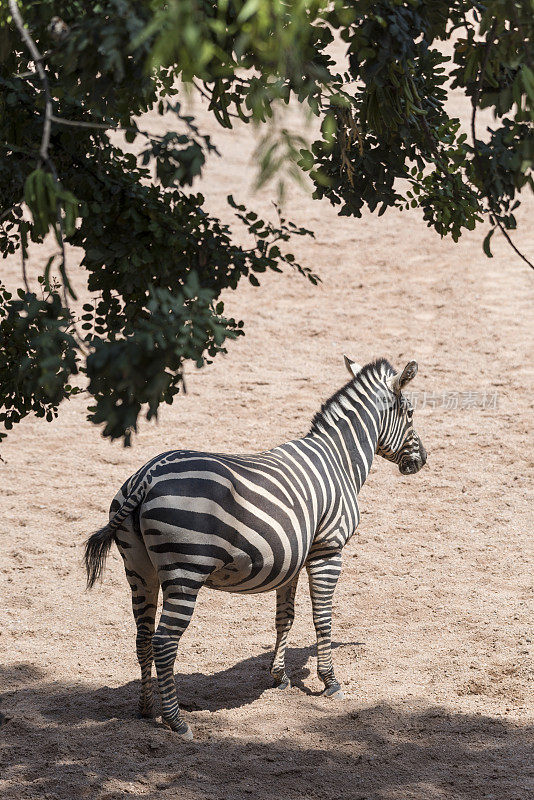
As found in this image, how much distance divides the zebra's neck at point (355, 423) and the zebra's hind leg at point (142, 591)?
1520 millimetres

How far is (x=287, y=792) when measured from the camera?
162 inches

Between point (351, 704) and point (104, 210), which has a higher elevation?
point (104, 210)

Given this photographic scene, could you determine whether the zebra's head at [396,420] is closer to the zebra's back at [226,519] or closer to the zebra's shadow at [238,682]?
the zebra's back at [226,519]

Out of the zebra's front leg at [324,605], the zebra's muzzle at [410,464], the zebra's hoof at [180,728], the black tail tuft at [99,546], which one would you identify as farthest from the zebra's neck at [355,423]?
the zebra's hoof at [180,728]

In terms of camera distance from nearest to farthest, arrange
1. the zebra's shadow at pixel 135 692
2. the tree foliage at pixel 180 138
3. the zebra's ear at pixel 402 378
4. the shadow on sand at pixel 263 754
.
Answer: the tree foliage at pixel 180 138 → the shadow on sand at pixel 263 754 → the zebra's shadow at pixel 135 692 → the zebra's ear at pixel 402 378

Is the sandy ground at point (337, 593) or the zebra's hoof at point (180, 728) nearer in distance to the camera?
the sandy ground at point (337, 593)

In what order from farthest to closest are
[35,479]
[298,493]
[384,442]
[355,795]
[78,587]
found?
[35,479] < [78,587] < [384,442] < [298,493] < [355,795]

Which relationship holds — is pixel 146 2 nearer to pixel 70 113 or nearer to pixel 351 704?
pixel 70 113

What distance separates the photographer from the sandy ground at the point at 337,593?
4375 mm

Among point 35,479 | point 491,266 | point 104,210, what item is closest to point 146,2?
point 104,210

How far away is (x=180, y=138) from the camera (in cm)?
333

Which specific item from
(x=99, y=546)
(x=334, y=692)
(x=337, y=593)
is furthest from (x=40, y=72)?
(x=337, y=593)

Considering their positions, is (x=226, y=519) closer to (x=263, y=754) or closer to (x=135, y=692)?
(x=263, y=754)

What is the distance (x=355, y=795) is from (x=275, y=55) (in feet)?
11.0
